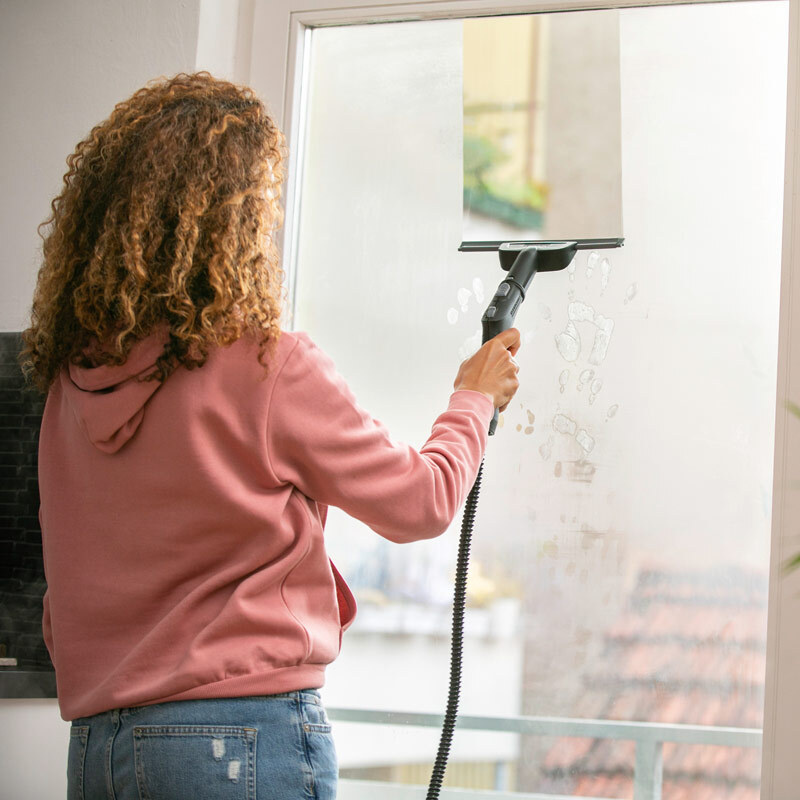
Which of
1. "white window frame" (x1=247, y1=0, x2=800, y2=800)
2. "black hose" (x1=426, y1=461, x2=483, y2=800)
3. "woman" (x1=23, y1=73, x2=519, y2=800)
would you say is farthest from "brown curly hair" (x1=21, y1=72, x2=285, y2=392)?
"white window frame" (x1=247, y1=0, x2=800, y2=800)

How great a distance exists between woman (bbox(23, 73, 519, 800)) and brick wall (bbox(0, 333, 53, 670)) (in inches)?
23.9

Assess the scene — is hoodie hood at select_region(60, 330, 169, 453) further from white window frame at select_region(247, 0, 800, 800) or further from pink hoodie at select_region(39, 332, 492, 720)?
white window frame at select_region(247, 0, 800, 800)

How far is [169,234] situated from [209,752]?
0.50 metres

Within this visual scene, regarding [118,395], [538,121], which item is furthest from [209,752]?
[538,121]

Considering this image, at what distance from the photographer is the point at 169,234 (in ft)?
3.13

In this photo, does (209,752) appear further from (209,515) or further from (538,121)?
(538,121)

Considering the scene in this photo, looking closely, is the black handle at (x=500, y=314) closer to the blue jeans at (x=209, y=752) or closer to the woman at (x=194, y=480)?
the woman at (x=194, y=480)

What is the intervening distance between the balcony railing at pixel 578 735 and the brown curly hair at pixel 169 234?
80 cm

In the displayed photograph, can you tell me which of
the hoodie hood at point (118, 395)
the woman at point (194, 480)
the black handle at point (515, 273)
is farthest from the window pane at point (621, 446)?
the hoodie hood at point (118, 395)

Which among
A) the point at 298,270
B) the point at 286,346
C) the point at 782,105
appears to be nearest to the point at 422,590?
the point at 298,270

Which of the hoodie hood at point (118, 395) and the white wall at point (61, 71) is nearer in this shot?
the hoodie hood at point (118, 395)

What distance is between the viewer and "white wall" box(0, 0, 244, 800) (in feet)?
5.21

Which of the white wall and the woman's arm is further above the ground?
the white wall

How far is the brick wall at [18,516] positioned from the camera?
5.10 ft
